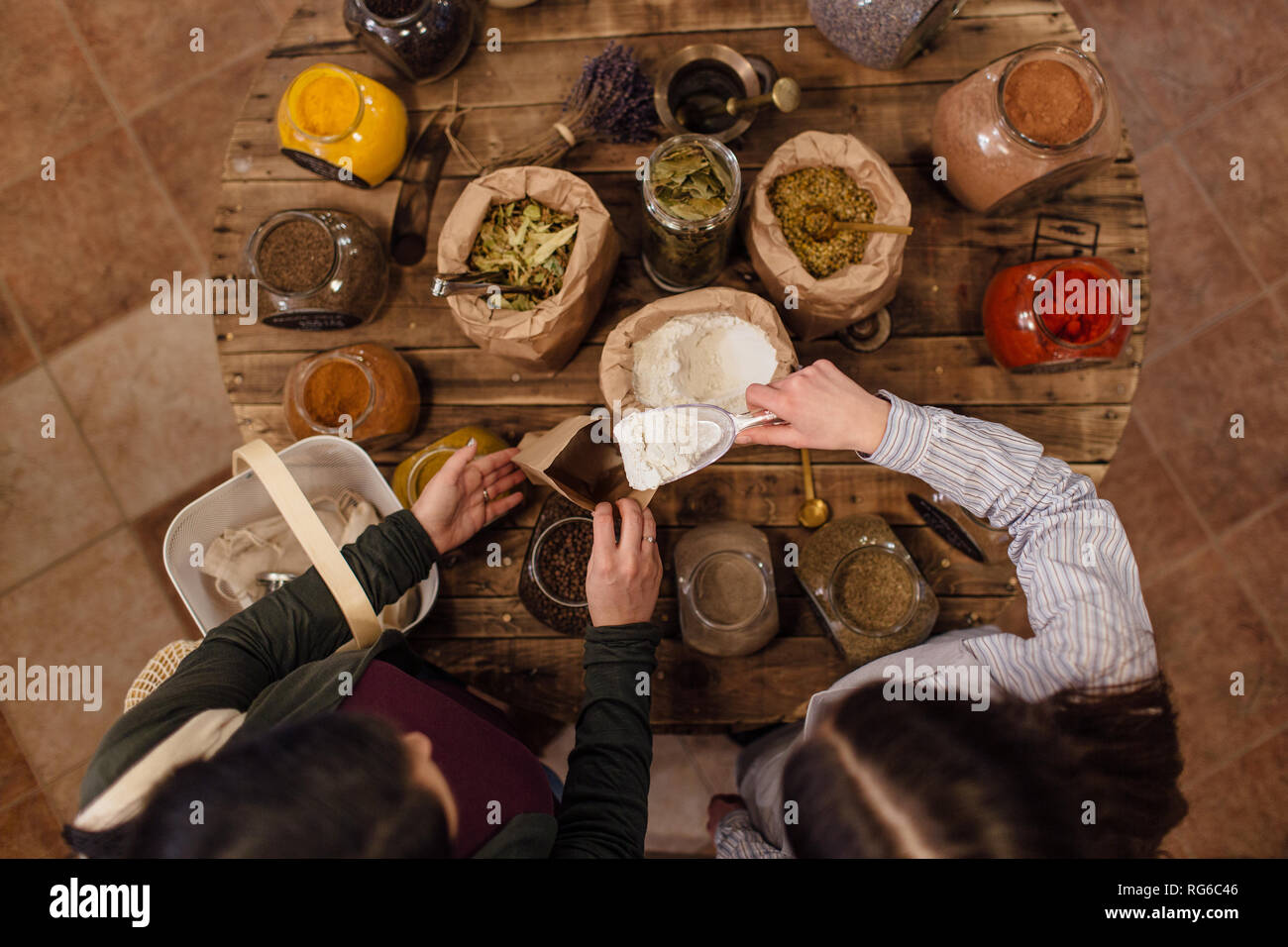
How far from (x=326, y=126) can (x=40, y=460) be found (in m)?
1.61

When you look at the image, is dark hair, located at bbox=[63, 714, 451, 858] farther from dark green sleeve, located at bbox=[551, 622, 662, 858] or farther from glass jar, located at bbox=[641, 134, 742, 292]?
glass jar, located at bbox=[641, 134, 742, 292]

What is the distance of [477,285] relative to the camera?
3.68 feet

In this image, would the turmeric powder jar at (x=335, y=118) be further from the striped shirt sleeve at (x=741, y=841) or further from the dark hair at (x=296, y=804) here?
the striped shirt sleeve at (x=741, y=841)

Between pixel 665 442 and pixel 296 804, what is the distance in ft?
2.02

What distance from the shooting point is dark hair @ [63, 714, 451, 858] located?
2.49 ft

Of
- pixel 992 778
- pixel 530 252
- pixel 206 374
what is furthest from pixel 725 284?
pixel 206 374

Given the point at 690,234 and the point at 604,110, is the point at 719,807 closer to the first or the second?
the point at 690,234

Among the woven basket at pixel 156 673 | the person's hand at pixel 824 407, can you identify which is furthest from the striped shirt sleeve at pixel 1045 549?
the woven basket at pixel 156 673

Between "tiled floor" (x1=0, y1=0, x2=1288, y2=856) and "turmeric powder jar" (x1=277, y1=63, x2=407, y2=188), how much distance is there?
118 cm

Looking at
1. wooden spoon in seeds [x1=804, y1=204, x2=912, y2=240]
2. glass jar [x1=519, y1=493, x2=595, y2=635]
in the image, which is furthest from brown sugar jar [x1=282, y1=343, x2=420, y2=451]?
wooden spoon in seeds [x1=804, y1=204, x2=912, y2=240]

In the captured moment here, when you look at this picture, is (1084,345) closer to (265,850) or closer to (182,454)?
→ (265,850)

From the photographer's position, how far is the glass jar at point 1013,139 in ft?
3.67

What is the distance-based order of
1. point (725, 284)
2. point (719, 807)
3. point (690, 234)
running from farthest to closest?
point (719, 807) < point (725, 284) < point (690, 234)

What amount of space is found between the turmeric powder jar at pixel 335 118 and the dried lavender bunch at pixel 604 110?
0.64 feet
